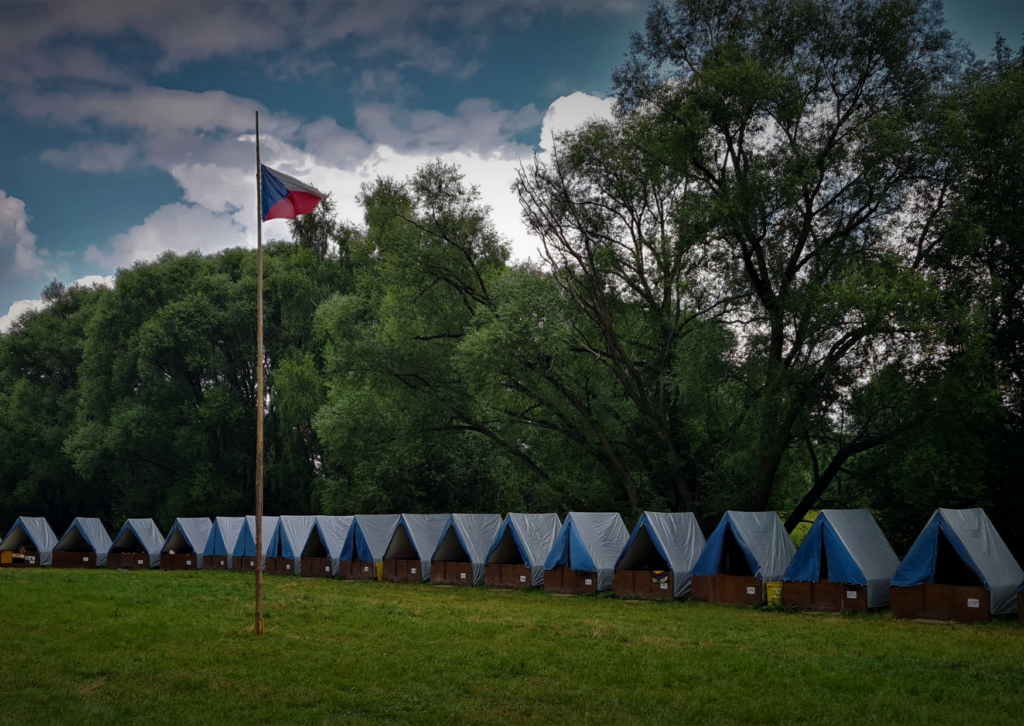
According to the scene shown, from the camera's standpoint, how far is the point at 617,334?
30797 mm

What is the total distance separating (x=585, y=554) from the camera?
1012 inches

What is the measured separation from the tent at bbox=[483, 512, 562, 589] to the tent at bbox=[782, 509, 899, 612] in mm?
8966

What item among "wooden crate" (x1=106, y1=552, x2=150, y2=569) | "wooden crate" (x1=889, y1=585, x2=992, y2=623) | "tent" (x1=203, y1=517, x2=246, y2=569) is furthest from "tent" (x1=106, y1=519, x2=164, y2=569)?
"wooden crate" (x1=889, y1=585, x2=992, y2=623)

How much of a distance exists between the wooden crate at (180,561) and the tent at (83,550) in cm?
387

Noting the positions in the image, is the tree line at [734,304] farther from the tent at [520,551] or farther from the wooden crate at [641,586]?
the wooden crate at [641,586]

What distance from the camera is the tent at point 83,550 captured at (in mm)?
42125

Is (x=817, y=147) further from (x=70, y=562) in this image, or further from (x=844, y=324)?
(x=70, y=562)

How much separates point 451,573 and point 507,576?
2579mm

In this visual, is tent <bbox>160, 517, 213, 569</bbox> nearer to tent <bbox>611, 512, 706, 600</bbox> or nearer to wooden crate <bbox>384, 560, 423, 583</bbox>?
wooden crate <bbox>384, 560, 423, 583</bbox>

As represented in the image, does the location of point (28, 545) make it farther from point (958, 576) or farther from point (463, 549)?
point (958, 576)

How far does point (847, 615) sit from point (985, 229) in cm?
1086

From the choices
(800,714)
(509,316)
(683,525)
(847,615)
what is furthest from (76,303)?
(800,714)

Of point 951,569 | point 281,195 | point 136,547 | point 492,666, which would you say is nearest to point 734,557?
point 951,569

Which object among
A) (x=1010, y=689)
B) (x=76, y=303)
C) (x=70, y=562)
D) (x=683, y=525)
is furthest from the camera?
(x=76, y=303)
